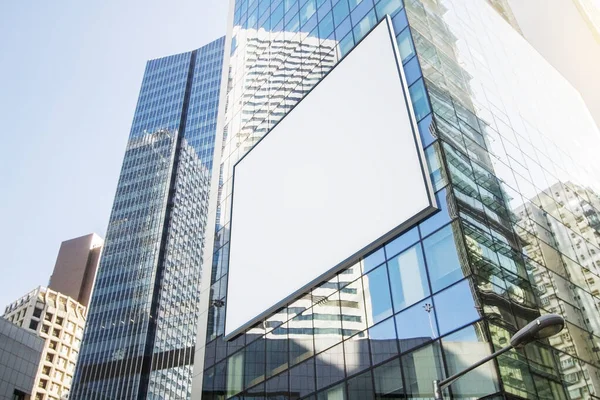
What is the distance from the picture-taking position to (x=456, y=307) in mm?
16516

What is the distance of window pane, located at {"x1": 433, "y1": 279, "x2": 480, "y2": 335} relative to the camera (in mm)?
16061

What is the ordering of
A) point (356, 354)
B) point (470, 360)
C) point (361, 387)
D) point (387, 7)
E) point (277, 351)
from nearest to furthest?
1. point (470, 360)
2. point (361, 387)
3. point (356, 354)
4. point (277, 351)
5. point (387, 7)

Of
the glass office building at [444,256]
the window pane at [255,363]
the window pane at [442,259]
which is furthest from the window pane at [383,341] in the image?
the window pane at [255,363]

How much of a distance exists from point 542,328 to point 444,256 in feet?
27.6

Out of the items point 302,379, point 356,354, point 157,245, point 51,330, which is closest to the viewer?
point 356,354

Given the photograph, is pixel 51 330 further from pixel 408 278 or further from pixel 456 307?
pixel 456 307

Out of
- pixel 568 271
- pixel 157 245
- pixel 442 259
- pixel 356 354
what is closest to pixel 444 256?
pixel 442 259

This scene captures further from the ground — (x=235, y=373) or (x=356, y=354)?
(x=235, y=373)

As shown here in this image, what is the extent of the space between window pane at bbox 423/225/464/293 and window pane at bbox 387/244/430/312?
1.12 ft

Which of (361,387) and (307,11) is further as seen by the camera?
(307,11)

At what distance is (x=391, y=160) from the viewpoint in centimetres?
2127

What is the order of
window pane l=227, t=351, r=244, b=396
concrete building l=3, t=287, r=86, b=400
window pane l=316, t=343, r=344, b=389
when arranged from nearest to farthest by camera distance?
window pane l=316, t=343, r=344, b=389, window pane l=227, t=351, r=244, b=396, concrete building l=3, t=287, r=86, b=400

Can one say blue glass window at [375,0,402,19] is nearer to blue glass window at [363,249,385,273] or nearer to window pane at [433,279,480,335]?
blue glass window at [363,249,385,273]

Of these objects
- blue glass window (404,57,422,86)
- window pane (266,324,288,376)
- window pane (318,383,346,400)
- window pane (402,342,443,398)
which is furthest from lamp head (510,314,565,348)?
blue glass window (404,57,422,86)
